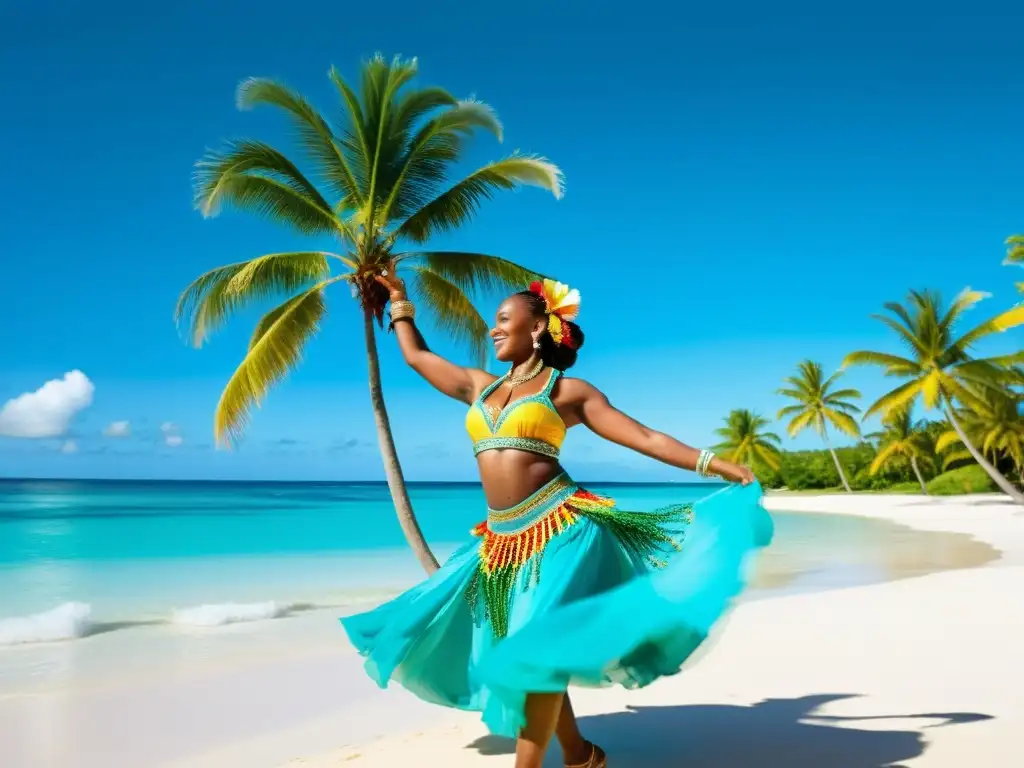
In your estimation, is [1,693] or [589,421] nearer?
[589,421]

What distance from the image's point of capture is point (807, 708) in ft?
16.1

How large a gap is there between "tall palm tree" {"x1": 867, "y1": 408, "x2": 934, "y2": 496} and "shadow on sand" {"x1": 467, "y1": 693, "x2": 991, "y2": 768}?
41.2m

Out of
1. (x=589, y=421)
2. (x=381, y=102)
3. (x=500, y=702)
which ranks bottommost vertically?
(x=500, y=702)

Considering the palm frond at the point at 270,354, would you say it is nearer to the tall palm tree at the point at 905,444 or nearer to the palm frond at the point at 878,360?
the palm frond at the point at 878,360

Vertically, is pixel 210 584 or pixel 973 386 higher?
pixel 973 386

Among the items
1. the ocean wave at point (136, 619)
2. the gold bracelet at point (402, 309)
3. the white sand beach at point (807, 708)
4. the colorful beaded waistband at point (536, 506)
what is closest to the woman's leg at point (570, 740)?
the white sand beach at point (807, 708)

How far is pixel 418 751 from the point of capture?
4.36 metres

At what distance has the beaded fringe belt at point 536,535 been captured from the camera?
336 cm

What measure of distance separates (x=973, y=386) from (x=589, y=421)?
32294mm

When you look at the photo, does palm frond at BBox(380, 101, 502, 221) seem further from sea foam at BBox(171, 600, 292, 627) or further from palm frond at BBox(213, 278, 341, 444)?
sea foam at BBox(171, 600, 292, 627)

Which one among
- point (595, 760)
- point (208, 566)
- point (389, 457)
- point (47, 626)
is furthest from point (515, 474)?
point (208, 566)

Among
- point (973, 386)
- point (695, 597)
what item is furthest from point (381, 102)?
point (973, 386)

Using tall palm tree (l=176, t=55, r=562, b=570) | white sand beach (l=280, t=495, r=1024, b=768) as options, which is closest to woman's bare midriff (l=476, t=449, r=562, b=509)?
white sand beach (l=280, t=495, r=1024, b=768)

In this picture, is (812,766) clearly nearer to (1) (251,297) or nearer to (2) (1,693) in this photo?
(2) (1,693)
